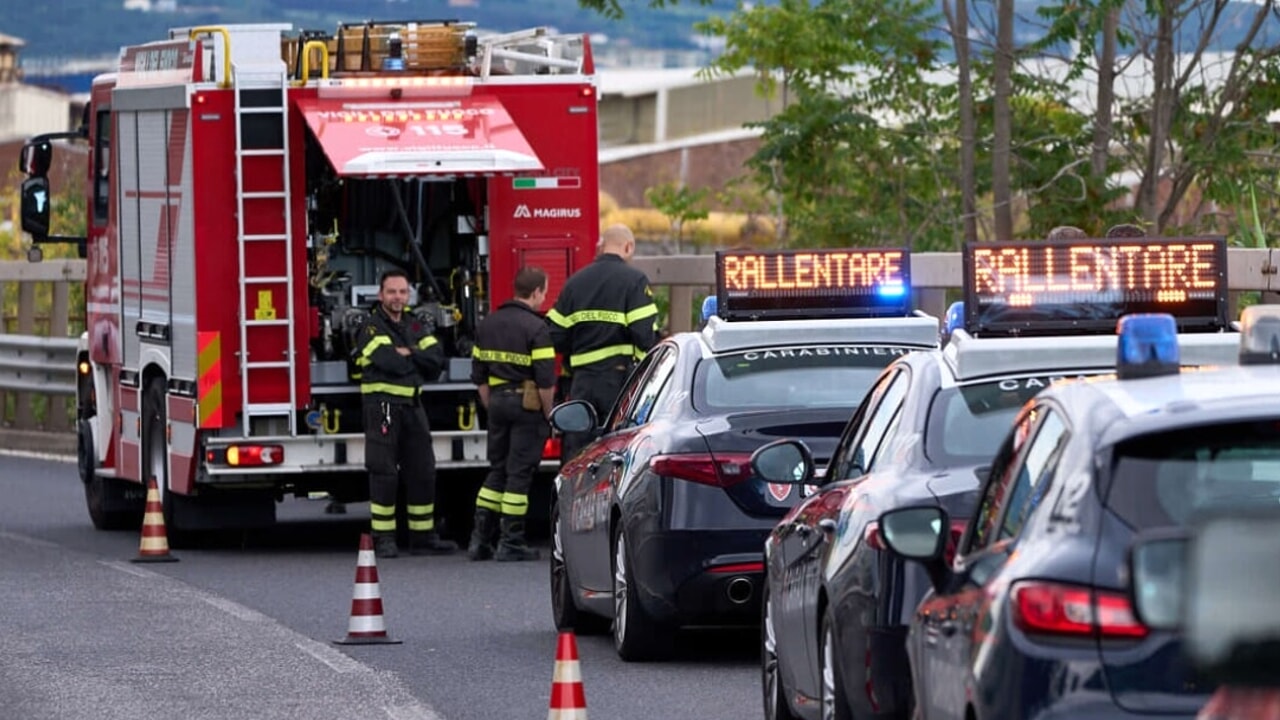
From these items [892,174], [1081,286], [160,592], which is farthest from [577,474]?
[892,174]

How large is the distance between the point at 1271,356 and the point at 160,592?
10.1 m

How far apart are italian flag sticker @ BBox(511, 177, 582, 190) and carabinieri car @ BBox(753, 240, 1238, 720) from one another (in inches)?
357

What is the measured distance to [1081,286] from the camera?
931 centimetres

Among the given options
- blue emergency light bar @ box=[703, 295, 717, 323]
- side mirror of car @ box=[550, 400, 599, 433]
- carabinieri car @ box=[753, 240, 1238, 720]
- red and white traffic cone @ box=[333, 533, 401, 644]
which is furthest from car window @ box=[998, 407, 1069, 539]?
blue emergency light bar @ box=[703, 295, 717, 323]

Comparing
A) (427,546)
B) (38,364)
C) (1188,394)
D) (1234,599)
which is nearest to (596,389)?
Result: (427,546)

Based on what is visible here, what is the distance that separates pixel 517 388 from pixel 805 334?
4841 millimetres

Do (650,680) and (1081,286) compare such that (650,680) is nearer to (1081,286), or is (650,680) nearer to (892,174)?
(1081,286)

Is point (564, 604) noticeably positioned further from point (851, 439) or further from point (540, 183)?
point (540, 183)

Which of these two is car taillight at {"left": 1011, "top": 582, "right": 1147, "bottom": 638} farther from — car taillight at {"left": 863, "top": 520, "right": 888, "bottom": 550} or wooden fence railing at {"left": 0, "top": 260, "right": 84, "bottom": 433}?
wooden fence railing at {"left": 0, "top": 260, "right": 84, "bottom": 433}

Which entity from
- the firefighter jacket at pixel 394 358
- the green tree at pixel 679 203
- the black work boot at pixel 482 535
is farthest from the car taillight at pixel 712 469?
the green tree at pixel 679 203

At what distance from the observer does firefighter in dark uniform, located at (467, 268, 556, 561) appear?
1669 centimetres

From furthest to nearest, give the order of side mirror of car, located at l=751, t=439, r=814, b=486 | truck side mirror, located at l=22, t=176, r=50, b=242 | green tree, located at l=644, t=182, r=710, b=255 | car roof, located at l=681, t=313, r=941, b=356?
green tree, located at l=644, t=182, r=710, b=255, truck side mirror, located at l=22, t=176, r=50, b=242, car roof, located at l=681, t=313, r=941, b=356, side mirror of car, located at l=751, t=439, r=814, b=486

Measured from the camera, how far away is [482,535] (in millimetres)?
17000

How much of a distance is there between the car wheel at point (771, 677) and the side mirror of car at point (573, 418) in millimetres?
3603
